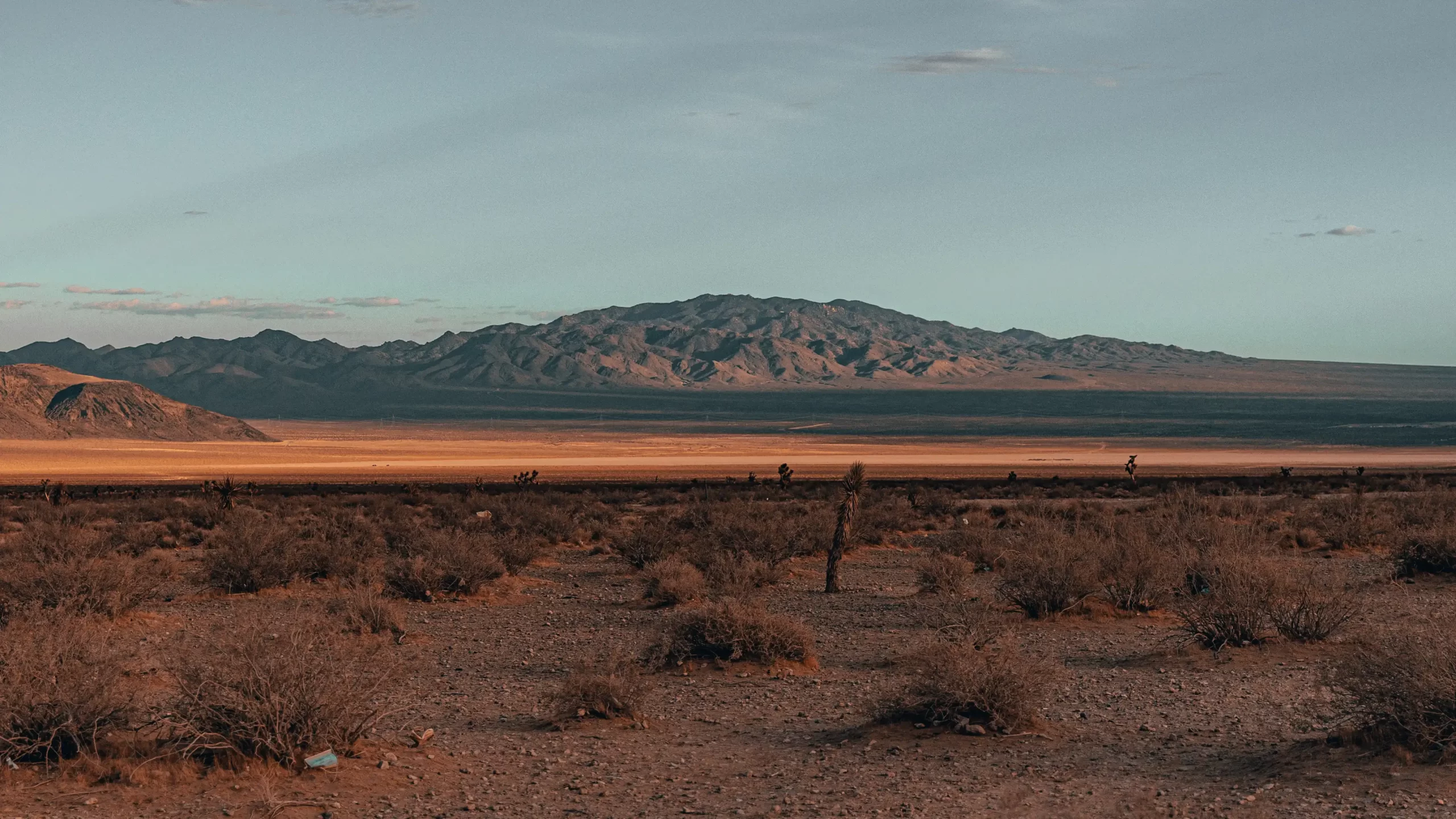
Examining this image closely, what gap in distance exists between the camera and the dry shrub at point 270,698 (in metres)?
9.40

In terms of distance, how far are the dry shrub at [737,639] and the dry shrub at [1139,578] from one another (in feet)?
18.8

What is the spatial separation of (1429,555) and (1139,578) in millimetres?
7282

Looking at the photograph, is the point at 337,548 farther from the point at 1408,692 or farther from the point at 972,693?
the point at 1408,692

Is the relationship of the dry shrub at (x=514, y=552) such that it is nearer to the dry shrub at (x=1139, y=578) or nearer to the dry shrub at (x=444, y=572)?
the dry shrub at (x=444, y=572)

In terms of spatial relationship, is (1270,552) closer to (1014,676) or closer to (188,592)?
(1014,676)

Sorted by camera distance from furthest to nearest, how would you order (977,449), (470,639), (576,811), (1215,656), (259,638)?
(977,449)
(470,639)
(1215,656)
(259,638)
(576,811)

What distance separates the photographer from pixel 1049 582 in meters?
17.8

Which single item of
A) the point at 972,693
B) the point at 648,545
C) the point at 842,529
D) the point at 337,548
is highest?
the point at 842,529

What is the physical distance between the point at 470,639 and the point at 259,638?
7.34 m

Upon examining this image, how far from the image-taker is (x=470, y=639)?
1706cm

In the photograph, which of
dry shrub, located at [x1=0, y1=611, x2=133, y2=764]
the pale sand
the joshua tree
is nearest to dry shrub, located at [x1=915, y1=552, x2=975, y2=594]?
the joshua tree

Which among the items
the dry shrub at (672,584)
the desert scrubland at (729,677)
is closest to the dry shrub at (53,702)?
the desert scrubland at (729,677)

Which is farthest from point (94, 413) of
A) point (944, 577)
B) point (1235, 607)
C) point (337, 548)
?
point (1235, 607)

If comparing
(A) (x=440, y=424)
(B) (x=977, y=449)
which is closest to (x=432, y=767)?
(B) (x=977, y=449)
